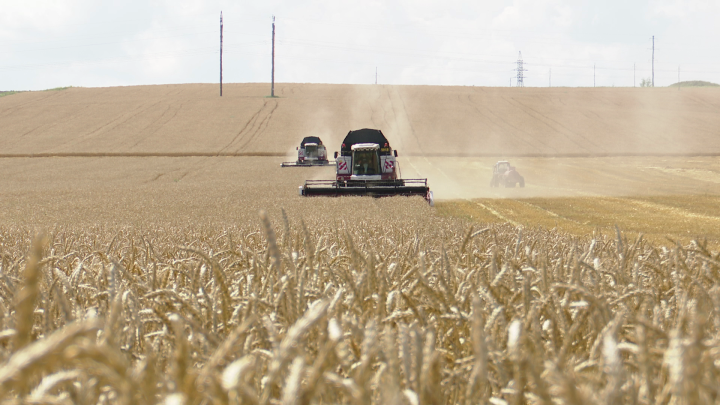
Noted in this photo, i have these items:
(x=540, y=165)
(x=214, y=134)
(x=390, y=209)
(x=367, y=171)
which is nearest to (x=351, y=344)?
(x=390, y=209)

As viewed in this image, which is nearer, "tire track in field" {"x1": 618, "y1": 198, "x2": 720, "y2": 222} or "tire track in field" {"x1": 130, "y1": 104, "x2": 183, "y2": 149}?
"tire track in field" {"x1": 618, "y1": 198, "x2": 720, "y2": 222}

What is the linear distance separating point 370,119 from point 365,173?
47262 mm

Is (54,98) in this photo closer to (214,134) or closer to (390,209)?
(214,134)

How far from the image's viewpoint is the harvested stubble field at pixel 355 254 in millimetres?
1280

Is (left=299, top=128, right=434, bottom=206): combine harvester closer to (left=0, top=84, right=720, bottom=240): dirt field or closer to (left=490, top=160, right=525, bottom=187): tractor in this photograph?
(left=0, top=84, right=720, bottom=240): dirt field

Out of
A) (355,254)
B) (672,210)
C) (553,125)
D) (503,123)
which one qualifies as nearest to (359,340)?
(355,254)

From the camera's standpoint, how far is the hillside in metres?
60.2

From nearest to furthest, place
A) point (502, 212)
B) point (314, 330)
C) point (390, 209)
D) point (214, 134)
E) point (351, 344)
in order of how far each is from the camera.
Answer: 1. point (351, 344)
2. point (314, 330)
3. point (390, 209)
4. point (502, 212)
5. point (214, 134)

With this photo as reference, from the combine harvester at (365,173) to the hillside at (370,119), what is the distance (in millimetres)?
28486

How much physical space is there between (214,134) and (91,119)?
16.8m

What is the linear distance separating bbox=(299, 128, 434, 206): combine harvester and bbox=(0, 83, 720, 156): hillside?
93.5 ft

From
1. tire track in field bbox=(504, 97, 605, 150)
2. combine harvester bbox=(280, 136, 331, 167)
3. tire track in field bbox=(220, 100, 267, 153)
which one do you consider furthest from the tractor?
tire track in field bbox=(220, 100, 267, 153)

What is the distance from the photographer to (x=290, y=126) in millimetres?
68438

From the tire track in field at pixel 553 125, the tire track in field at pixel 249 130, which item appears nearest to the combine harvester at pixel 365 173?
the tire track in field at pixel 249 130
